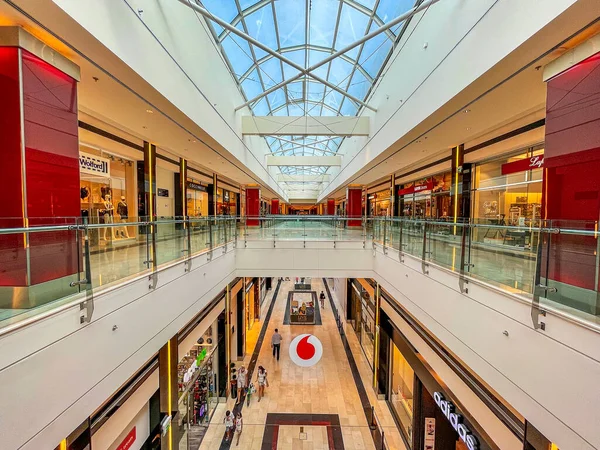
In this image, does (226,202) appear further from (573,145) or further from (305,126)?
(573,145)

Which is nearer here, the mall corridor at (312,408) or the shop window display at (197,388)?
the shop window display at (197,388)

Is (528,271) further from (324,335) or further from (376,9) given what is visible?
(324,335)

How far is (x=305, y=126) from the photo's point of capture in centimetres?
1207

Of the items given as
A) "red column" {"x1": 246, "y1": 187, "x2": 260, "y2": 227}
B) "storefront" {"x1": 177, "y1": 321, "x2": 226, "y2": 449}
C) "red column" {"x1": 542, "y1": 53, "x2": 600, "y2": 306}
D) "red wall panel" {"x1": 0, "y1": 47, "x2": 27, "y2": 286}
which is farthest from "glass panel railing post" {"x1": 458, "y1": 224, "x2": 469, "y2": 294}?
"red column" {"x1": 246, "y1": 187, "x2": 260, "y2": 227}

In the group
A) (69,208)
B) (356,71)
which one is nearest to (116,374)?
(69,208)

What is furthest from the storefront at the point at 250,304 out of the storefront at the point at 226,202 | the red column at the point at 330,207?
the red column at the point at 330,207

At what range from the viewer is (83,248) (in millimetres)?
3078

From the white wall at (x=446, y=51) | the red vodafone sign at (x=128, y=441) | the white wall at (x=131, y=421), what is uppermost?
the white wall at (x=446, y=51)

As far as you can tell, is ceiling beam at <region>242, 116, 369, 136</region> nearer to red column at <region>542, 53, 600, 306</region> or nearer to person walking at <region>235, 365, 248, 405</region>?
red column at <region>542, 53, 600, 306</region>

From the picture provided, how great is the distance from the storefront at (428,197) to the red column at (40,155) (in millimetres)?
10722

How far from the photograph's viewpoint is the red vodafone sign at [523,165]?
7.12 metres

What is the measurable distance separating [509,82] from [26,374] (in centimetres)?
735

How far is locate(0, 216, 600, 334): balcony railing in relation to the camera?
2.40m

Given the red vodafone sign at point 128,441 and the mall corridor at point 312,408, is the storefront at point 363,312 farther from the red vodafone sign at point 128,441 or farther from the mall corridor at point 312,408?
the red vodafone sign at point 128,441
